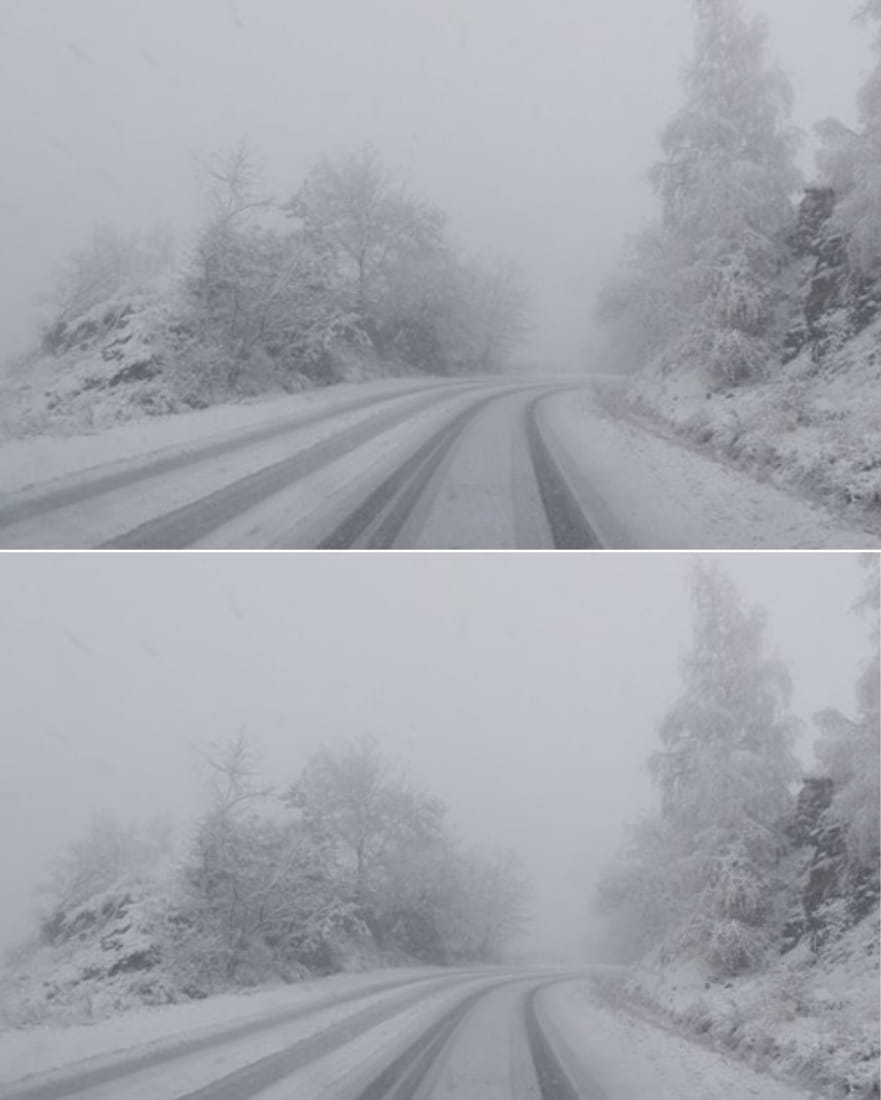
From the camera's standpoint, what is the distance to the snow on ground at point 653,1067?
23.3 feet

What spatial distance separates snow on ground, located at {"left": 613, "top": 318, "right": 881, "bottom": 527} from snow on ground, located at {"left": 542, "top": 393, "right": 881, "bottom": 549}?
1.52ft

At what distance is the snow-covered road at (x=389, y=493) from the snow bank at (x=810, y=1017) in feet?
13.1

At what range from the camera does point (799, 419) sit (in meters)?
18.2

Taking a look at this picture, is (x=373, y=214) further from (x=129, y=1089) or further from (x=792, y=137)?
(x=129, y=1089)

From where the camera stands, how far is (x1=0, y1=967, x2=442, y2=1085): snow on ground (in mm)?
7895

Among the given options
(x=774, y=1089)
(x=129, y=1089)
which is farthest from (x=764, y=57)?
(x=129, y=1089)

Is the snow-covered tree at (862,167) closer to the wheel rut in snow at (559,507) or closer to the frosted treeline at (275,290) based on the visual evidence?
the wheel rut in snow at (559,507)

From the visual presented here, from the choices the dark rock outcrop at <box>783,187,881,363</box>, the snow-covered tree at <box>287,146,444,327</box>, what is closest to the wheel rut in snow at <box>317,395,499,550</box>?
the dark rock outcrop at <box>783,187,881,363</box>

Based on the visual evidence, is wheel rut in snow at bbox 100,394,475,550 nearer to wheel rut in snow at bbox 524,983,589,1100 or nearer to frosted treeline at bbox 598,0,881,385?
wheel rut in snow at bbox 524,983,589,1100

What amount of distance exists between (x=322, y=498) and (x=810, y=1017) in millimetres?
7051

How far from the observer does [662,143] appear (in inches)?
1093

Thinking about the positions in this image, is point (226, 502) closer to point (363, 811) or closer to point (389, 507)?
point (389, 507)

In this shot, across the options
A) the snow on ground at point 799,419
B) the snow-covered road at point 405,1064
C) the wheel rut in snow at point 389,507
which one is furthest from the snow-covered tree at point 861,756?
the wheel rut in snow at point 389,507

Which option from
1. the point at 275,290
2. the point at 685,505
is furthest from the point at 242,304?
the point at 685,505
